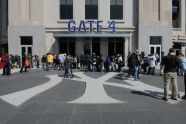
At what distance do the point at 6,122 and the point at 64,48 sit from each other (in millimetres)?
33859

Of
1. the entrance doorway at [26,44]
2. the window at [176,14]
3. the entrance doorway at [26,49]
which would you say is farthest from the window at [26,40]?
the window at [176,14]

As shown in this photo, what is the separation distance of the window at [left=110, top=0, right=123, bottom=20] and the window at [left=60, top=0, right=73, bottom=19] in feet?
14.1

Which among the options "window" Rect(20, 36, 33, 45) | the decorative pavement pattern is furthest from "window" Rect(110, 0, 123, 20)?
the decorative pavement pattern

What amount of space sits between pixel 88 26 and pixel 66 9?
2912mm

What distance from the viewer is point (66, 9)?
43062mm

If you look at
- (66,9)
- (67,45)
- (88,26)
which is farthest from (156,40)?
(66,9)

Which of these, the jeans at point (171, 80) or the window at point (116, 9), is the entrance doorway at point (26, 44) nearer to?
the window at point (116, 9)

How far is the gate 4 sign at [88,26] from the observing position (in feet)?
139

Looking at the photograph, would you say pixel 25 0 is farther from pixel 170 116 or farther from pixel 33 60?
pixel 170 116

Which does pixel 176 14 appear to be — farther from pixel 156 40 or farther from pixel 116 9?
pixel 116 9

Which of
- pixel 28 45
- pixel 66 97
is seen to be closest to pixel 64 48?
pixel 28 45

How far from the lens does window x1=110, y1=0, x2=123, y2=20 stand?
4341 centimetres

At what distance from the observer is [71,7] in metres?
43.1

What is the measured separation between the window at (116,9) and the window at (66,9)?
14.1 ft
